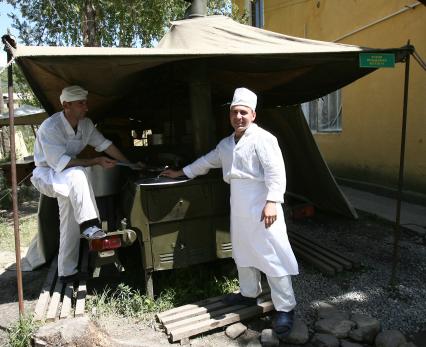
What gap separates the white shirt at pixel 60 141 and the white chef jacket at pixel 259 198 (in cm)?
144

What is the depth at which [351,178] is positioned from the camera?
782 cm

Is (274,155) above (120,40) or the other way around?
the other way around

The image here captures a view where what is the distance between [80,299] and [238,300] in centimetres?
134

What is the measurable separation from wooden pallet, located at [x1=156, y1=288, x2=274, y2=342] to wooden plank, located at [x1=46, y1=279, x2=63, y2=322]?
0.82 metres

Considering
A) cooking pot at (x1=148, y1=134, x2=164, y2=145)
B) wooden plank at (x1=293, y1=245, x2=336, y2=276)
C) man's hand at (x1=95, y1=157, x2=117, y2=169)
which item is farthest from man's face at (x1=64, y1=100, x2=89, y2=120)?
wooden plank at (x1=293, y1=245, x2=336, y2=276)

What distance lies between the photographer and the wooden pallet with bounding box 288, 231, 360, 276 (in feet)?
13.0

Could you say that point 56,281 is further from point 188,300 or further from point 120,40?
point 120,40

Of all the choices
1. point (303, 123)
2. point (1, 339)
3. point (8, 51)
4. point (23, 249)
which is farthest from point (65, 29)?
point (1, 339)

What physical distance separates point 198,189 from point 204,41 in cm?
129

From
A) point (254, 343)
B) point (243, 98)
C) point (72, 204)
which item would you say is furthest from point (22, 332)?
point (243, 98)

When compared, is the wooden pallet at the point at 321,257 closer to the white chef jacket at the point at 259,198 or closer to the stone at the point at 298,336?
the stone at the point at 298,336

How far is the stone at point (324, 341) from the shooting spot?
2.71 metres

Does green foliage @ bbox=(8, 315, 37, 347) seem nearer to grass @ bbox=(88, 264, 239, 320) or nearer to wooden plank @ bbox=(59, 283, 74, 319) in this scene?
wooden plank @ bbox=(59, 283, 74, 319)

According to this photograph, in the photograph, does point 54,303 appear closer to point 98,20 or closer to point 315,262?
point 315,262
